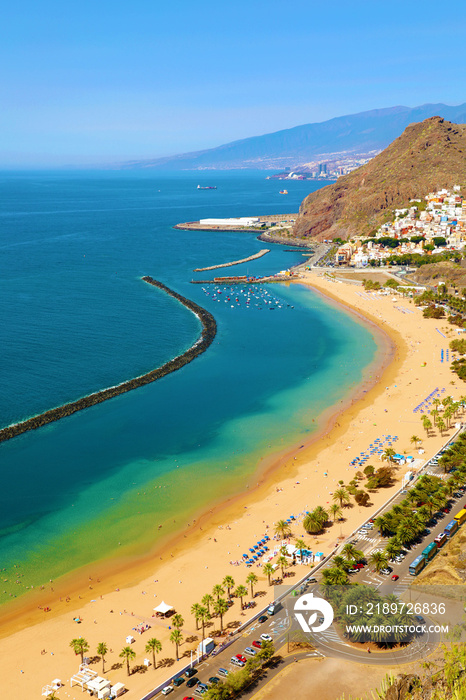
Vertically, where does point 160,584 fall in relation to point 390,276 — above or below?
below

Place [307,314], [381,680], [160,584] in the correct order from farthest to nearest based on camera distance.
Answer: [307,314]
[160,584]
[381,680]

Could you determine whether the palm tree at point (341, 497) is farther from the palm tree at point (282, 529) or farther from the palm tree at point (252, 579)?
the palm tree at point (252, 579)

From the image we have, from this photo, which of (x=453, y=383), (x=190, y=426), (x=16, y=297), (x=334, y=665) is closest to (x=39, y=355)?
(x=190, y=426)

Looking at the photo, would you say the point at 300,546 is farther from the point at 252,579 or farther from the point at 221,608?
the point at 221,608

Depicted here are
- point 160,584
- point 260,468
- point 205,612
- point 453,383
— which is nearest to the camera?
point 205,612

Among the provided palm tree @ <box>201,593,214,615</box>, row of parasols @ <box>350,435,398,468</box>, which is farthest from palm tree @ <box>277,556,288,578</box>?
row of parasols @ <box>350,435,398,468</box>

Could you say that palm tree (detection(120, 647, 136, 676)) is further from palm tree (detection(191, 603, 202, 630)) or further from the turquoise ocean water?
the turquoise ocean water

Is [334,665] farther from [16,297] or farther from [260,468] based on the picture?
[16,297]
